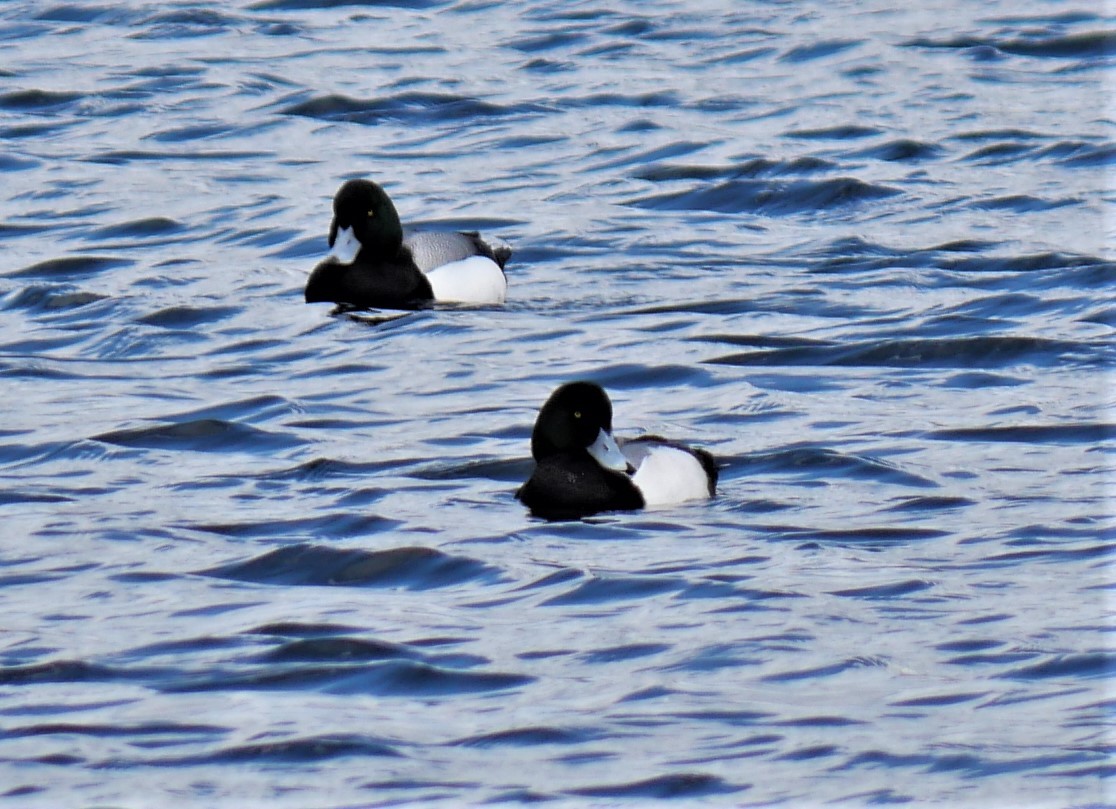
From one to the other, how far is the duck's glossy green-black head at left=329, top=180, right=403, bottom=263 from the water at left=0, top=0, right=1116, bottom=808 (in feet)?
1.94

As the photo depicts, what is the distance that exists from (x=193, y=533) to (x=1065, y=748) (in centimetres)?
398

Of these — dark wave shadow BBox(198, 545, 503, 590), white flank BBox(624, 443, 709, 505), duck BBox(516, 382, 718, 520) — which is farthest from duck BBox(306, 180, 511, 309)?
dark wave shadow BBox(198, 545, 503, 590)

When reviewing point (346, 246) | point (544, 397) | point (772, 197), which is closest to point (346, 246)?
point (346, 246)

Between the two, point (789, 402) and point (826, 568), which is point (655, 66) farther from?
point (826, 568)

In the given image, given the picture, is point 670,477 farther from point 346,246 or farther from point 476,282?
point 346,246

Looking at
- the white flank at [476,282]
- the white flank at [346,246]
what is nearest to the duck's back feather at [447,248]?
the white flank at [476,282]

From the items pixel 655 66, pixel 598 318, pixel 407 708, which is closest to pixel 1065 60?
pixel 655 66

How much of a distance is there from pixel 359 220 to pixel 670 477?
5386mm

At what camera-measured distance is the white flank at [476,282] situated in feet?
48.3

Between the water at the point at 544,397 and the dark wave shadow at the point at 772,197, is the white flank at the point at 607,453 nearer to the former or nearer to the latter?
the water at the point at 544,397

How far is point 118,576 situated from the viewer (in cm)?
896

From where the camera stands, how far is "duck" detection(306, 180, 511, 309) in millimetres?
14742

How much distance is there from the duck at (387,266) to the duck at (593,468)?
4.60 metres

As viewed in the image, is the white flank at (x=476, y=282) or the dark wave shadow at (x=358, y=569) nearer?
the dark wave shadow at (x=358, y=569)
